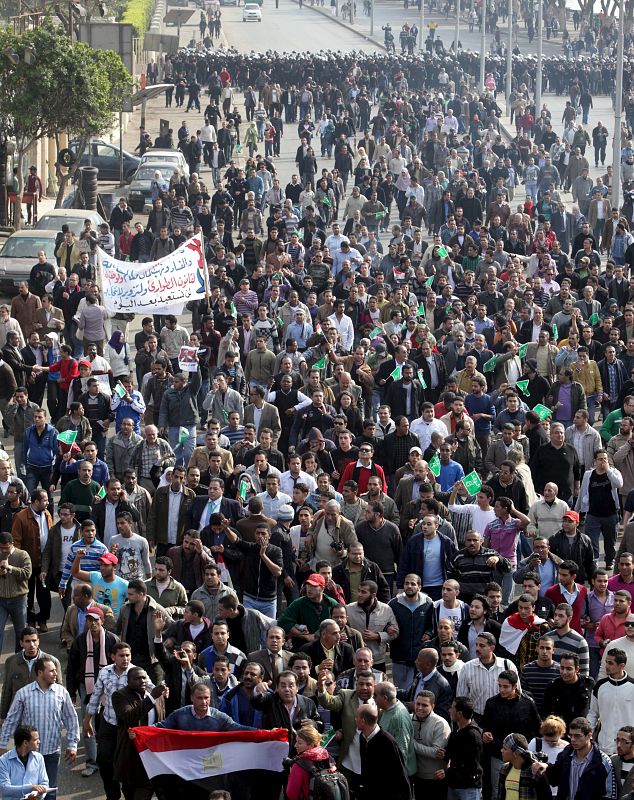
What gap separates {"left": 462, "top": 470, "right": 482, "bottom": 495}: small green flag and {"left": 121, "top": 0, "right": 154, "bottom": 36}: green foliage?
5019 centimetres

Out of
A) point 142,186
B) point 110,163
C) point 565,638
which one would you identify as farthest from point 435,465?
point 110,163

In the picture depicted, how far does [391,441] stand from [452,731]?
606cm

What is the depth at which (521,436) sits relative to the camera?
17500 mm

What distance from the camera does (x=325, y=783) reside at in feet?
34.8

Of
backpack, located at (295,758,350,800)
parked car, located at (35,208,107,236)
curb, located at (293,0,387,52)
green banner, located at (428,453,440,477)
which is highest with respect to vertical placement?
curb, located at (293,0,387,52)

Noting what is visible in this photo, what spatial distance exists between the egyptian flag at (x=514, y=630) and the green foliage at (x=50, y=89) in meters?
26.1

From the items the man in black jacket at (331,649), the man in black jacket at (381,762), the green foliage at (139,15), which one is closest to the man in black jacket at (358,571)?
the man in black jacket at (331,649)

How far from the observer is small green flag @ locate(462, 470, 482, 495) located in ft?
51.7

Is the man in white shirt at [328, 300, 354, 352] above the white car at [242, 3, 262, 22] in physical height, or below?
below

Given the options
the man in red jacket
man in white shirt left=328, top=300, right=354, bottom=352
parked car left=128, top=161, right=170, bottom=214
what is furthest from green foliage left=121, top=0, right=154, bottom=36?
the man in red jacket

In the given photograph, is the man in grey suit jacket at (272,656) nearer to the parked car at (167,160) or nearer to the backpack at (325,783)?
the backpack at (325,783)

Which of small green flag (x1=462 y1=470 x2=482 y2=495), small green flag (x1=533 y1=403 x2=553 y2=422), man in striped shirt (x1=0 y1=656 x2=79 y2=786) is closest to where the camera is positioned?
man in striped shirt (x1=0 y1=656 x2=79 y2=786)

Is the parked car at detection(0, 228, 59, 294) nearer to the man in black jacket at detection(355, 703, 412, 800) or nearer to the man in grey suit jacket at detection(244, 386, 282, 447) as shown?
the man in grey suit jacket at detection(244, 386, 282, 447)

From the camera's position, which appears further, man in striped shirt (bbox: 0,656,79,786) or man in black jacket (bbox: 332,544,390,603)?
man in black jacket (bbox: 332,544,390,603)
